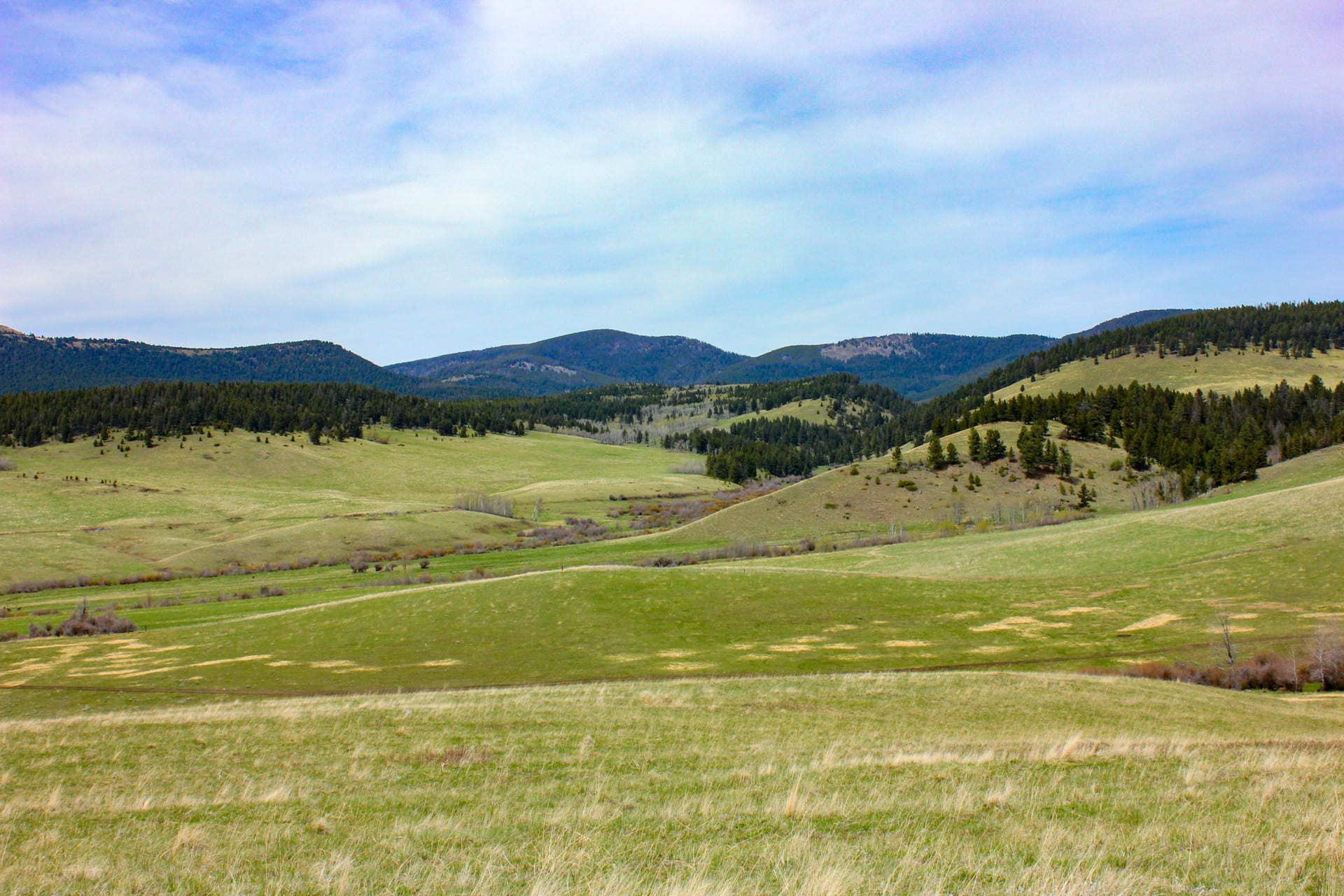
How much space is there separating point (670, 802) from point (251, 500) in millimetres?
145525

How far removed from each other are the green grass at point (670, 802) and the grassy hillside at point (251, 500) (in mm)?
87248

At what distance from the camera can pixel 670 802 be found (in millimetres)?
11422

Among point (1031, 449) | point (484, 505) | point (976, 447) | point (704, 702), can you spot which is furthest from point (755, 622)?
point (484, 505)

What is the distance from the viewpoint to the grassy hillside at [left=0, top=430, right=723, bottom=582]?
96.7m

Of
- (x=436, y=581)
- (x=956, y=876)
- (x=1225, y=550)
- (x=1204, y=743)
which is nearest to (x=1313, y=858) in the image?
(x=956, y=876)

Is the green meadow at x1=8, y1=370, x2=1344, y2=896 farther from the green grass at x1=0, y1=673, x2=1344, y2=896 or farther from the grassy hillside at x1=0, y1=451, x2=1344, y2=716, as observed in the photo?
the grassy hillside at x1=0, y1=451, x2=1344, y2=716

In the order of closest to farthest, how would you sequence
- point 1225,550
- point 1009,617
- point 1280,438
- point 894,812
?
1. point 894,812
2. point 1009,617
3. point 1225,550
4. point 1280,438

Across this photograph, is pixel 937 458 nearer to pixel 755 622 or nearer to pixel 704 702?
pixel 755 622

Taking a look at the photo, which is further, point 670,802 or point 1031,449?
point 1031,449

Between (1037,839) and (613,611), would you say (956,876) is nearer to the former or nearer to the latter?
(1037,839)

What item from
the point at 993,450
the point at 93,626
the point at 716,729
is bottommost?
the point at 93,626

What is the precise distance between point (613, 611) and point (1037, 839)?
3771 cm

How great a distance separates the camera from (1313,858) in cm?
788

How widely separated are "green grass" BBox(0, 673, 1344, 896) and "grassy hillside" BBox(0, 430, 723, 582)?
87.2 meters
